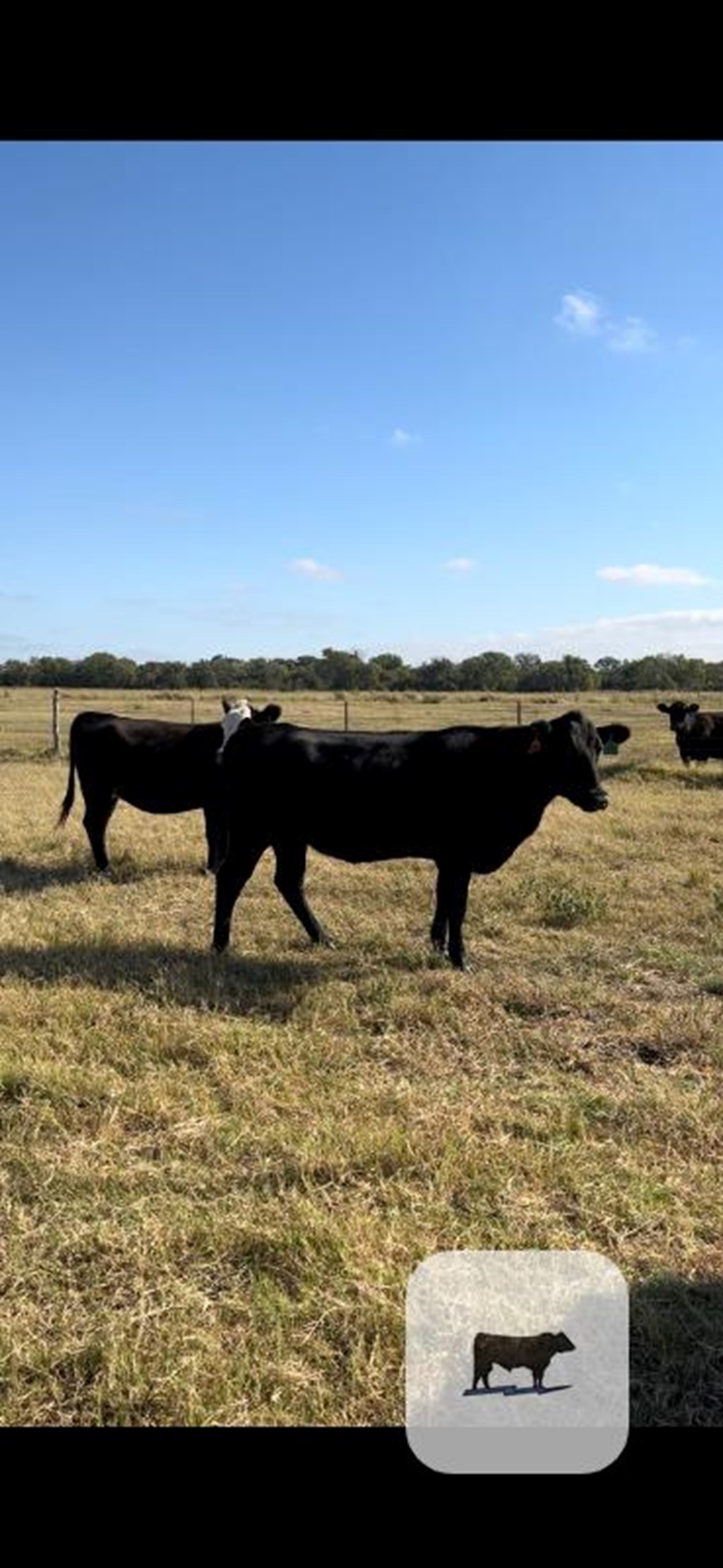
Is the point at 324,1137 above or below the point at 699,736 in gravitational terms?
below

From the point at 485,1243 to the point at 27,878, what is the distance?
642 cm

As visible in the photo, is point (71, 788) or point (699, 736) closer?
point (71, 788)

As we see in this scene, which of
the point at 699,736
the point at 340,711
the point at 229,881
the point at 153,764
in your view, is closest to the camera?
the point at 229,881

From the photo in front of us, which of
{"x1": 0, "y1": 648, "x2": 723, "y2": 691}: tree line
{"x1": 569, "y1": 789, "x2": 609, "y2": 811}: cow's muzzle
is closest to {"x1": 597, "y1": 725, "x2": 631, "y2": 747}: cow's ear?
{"x1": 569, "y1": 789, "x2": 609, "y2": 811}: cow's muzzle

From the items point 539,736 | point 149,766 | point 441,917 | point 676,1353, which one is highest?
point 539,736

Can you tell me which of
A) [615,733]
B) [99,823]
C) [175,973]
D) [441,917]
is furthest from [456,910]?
[99,823]

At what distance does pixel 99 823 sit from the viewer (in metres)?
8.91

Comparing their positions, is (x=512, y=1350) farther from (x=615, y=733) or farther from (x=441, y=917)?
(x=615, y=733)

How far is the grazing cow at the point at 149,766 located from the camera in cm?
893

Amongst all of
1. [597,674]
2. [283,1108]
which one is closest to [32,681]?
[597,674]

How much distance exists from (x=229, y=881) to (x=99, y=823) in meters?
2.99

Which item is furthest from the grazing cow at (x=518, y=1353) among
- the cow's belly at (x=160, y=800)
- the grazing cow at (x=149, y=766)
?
the cow's belly at (x=160, y=800)

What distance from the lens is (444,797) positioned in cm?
628
